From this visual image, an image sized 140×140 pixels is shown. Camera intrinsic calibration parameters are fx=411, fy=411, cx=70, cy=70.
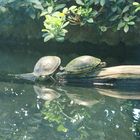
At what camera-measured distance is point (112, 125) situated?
10.5 ft

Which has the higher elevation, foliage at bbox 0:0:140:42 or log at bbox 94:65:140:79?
foliage at bbox 0:0:140:42

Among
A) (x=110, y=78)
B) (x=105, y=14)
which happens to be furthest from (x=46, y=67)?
(x=105, y=14)

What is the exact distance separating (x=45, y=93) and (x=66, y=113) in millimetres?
658

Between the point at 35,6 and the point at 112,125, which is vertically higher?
the point at 35,6

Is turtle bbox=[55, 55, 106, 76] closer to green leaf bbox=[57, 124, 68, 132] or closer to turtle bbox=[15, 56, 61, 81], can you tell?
turtle bbox=[15, 56, 61, 81]

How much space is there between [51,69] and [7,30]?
2134mm

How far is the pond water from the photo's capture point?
117 inches

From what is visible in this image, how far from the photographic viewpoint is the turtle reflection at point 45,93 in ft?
12.9

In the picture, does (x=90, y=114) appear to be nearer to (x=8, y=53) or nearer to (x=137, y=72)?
(x=137, y=72)

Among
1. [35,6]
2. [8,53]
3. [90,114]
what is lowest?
[8,53]

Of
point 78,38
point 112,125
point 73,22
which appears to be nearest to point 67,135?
point 112,125

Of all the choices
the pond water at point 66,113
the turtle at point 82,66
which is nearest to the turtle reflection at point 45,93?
the pond water at point 66,113

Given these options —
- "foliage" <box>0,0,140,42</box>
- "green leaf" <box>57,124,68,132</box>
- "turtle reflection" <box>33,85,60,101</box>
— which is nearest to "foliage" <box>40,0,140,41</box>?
"foliage" <box>0,0,140,42</box>

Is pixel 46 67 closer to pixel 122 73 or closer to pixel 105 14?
pixel 122 73
